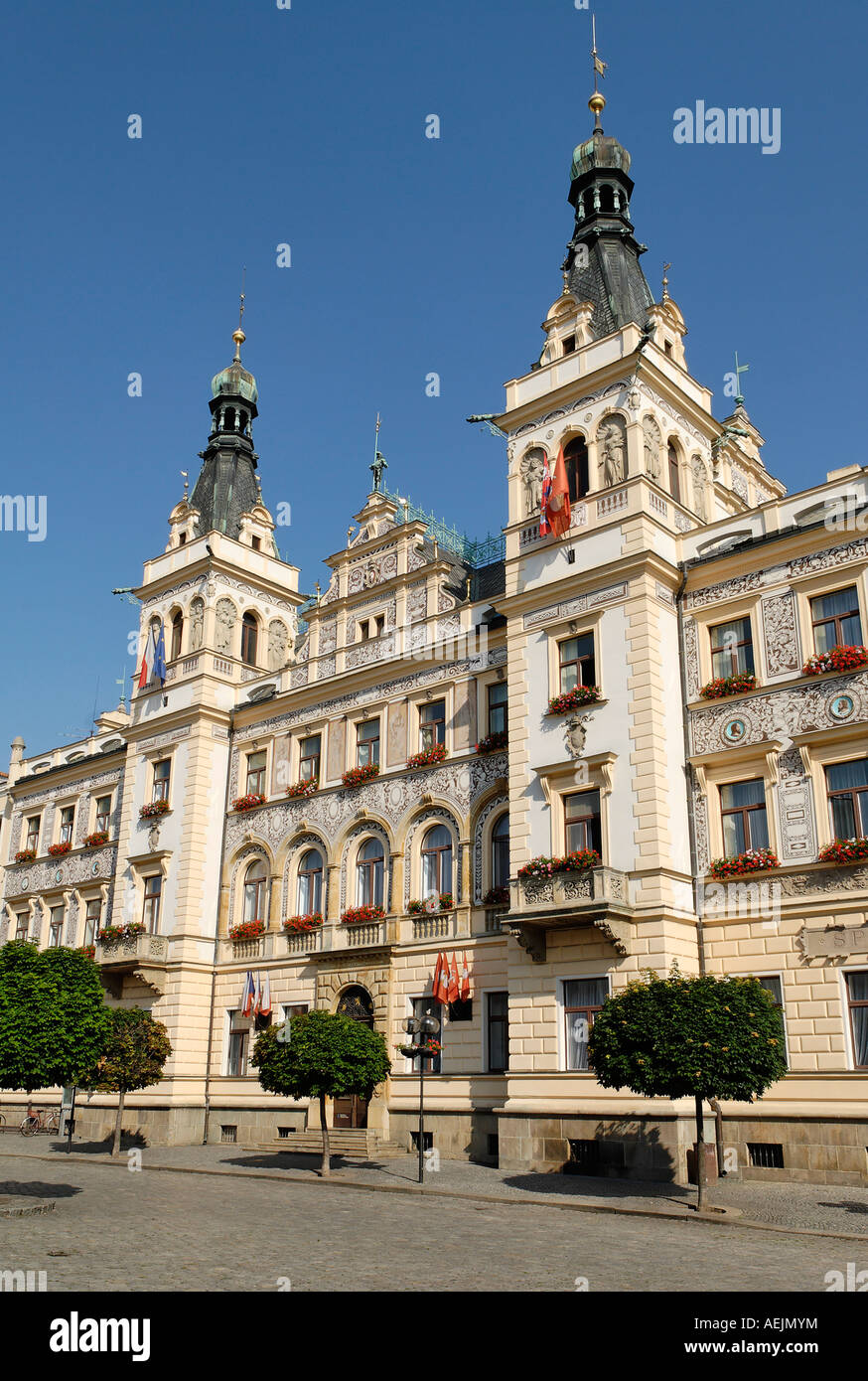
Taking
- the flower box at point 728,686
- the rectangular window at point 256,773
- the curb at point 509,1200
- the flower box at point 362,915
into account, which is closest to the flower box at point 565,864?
the flower box at point 728,686

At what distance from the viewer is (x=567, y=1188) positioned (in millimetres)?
22984

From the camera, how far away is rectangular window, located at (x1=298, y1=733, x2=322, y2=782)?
127ft

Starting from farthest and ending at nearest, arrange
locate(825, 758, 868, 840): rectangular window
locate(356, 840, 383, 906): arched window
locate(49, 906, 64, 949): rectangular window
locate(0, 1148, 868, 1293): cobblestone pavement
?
locate(49, 906, 64, 949): rectangular window → locate(356, 840, 383, 906): arched window → locate(825, 758, 868, 840): rectangular window → locate(0, 1148, 868, 1293): cobblestone pavement

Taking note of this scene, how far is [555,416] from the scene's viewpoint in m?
32.6

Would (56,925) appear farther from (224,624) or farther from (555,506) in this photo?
(555,506)

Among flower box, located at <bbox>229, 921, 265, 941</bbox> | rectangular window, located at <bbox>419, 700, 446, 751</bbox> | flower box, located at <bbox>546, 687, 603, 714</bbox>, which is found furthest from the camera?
flower box, located at <bbox>229, 921, 265, 941</bbox>

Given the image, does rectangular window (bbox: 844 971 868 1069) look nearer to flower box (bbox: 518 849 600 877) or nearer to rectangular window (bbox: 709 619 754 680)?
flower box (bbox: 518 849 600 877)

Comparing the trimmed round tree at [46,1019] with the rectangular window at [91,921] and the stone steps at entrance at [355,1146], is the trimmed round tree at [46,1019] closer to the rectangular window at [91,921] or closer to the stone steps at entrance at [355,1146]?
the stone steps at entrance at [355,1146]

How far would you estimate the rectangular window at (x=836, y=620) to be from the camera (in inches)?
1024

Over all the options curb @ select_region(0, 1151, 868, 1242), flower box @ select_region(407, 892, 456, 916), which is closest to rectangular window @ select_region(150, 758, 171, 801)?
flower box @ select_region(407, 892, 456, 916)

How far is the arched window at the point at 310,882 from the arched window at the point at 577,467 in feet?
47.8

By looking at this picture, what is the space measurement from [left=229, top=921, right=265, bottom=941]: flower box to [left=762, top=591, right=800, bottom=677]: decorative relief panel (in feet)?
64.6

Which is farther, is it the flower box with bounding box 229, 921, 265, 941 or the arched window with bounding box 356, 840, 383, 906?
the flower box with bounding box 229, 921, 265, 941
